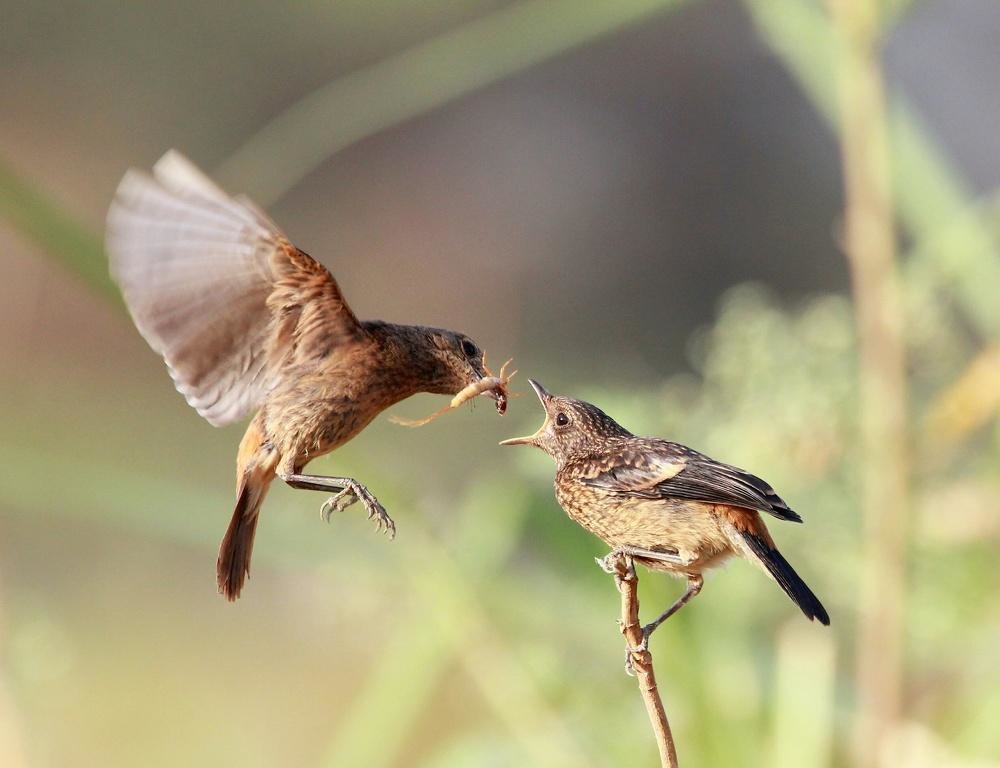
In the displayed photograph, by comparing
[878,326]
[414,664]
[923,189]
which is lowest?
[414,664]

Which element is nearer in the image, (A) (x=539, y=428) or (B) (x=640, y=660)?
(B) (x=640, y=660)

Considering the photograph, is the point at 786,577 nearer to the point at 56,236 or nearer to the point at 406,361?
the point at 406,361

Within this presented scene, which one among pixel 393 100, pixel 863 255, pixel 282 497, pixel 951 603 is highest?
pixel 863 255

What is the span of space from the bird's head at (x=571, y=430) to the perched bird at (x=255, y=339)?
7 cm

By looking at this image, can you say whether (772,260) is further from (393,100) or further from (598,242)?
(393,100)

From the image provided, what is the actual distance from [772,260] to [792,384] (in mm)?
5002

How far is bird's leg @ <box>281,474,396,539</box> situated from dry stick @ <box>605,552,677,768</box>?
0.17m

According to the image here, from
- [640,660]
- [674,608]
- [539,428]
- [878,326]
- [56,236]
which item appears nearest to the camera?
[640,660]

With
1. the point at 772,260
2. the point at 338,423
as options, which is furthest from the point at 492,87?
the point at 338,423

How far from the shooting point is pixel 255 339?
3.92 feet

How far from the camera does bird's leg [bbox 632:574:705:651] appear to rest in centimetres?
93

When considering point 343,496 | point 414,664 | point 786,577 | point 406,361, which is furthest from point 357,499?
point 414,664

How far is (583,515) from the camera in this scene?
1.05 metres

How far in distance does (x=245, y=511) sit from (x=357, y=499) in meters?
0.24
